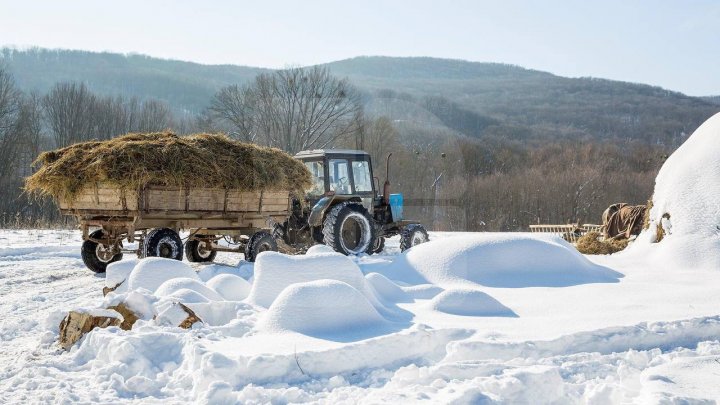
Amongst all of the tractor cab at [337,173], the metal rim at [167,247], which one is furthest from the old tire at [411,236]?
the metal rim at [167,247]

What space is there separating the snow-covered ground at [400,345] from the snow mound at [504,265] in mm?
29

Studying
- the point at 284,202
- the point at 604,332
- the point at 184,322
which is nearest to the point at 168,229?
the point at 284,202

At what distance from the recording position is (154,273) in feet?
25.7

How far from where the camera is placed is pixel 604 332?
5660 mm

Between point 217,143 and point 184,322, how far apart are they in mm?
5904

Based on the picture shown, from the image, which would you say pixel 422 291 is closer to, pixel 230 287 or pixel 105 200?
pixel 230 287

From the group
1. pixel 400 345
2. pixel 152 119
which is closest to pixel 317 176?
pixel 400 345

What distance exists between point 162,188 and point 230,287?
12.3 ft

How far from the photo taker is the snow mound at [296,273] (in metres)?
7.26

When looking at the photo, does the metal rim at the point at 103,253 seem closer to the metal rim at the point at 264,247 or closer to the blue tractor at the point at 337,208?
the metal rim at the point at 264,247

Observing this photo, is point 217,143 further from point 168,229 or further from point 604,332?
point 604,332

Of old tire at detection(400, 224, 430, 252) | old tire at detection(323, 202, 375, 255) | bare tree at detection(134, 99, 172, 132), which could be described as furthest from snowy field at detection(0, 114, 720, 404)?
bare tree at detection(134, 99, 172, 132)

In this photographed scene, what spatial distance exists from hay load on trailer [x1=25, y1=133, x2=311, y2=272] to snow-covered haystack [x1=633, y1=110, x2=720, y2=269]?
240 inches

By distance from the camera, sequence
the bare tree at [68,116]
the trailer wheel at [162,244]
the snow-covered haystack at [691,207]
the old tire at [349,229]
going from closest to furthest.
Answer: the snow-covered haystack at [691,207] → the trailer wheel at [162,244] → the old tire at [349,229] → the bare tree at [68,116]
